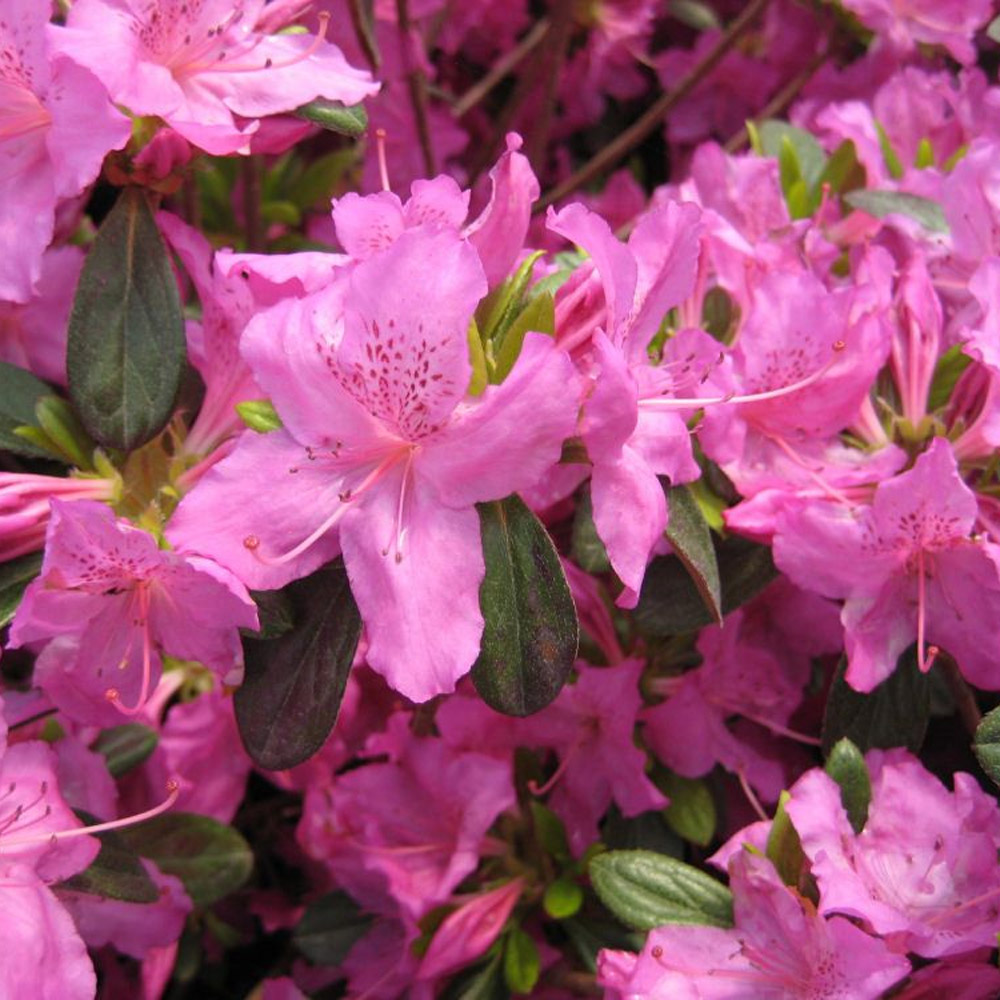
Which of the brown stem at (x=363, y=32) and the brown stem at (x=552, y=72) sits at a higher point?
the brown stem at (x=363, y=32)

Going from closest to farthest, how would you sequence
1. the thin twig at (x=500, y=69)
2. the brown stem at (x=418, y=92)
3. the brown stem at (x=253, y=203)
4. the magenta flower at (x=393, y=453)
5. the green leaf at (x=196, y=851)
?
1. the magenta flower at (x=393, y=453)
2. the green leaf at (x=196, y=851)
3. the brown stem at (x=253, y=203)
4. the brown stem at (x=418, y=92)
5. the thin twig at (x=500, y=69)

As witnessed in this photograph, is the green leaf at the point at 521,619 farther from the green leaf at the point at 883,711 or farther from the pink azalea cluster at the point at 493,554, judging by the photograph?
the green leaf at the point at 883,711

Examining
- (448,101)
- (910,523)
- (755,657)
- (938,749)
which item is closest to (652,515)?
(910,523)

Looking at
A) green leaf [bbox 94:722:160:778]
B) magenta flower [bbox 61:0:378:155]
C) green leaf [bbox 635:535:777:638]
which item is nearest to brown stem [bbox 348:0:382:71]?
magenta flower [bbox 61:0:378:155]

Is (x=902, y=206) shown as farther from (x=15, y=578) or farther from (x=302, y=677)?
(x=15, y=578)

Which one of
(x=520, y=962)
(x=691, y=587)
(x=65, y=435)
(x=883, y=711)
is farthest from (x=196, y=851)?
(x=883, y=711)

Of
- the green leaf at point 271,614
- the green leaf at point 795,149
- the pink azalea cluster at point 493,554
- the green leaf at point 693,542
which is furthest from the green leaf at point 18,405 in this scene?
the green leaf at point 795,149

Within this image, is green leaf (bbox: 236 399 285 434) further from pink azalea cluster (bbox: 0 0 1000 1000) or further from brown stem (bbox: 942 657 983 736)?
brown stem (bbox: 942 657 983 736)

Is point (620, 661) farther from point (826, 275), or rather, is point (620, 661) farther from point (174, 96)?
point (174, 96)
